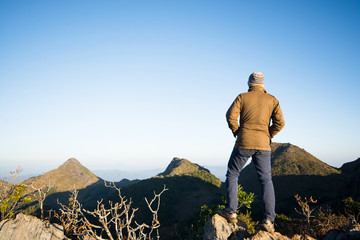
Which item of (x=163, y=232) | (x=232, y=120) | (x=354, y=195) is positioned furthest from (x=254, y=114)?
(x=163, y=232)

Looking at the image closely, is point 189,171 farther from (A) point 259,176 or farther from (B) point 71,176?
(A) point 259,176

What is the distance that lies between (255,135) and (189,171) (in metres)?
92.8

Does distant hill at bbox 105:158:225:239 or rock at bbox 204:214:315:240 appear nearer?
rock at bbox 204:214:315:240

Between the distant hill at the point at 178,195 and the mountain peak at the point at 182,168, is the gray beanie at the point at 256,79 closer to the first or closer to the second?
the distant hill at the point at 178,195

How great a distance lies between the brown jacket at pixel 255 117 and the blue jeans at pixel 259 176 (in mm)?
164

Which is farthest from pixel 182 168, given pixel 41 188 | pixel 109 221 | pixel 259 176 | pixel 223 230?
pixel 259 176

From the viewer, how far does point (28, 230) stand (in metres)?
8.56

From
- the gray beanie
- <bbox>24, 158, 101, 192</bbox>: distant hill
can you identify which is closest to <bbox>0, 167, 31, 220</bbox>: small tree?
the gray beanie

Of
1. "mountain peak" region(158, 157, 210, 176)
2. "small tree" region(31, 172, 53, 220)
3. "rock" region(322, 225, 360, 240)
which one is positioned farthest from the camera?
"mountain peak" region(158, 157, 210, 176)

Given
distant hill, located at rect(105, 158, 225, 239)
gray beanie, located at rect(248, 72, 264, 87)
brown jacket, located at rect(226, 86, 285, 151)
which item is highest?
gray beanie, located at rect(248, 72, 264, 87)

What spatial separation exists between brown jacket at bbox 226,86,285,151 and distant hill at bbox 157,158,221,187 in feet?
260

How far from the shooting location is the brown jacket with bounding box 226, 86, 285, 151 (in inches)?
162

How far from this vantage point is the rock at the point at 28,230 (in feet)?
27.5

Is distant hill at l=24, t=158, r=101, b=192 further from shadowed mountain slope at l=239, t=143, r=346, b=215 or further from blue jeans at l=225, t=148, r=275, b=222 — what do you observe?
blue jeans at l=225, t=148, r=275, b=222
